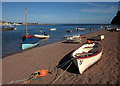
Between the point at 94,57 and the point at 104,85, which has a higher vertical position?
the point at 94,57

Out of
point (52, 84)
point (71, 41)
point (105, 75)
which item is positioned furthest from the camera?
point (71, 41)

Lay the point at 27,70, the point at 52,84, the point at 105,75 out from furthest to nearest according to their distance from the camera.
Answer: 1. the point at 27,70
2. the point at 105,75
3. the point at 52,84

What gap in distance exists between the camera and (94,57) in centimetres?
797

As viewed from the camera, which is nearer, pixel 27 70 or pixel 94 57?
pixel 94 57

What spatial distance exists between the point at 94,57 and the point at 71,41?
38.1 ft

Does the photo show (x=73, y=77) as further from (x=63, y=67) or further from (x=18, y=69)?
(x=18, y=69)

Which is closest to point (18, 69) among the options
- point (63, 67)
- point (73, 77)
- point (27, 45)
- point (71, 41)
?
point (63, 67)

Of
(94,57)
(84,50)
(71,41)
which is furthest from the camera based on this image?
(71,41)

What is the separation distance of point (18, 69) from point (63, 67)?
3.39 meters

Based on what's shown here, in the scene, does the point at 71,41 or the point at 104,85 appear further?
the point at 71,41

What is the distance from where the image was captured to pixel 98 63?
8.75m

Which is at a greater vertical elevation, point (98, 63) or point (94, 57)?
point (94, 57)

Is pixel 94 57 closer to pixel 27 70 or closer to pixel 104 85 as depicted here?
pixel 104 85

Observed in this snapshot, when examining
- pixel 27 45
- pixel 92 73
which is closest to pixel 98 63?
pixel 92 73
